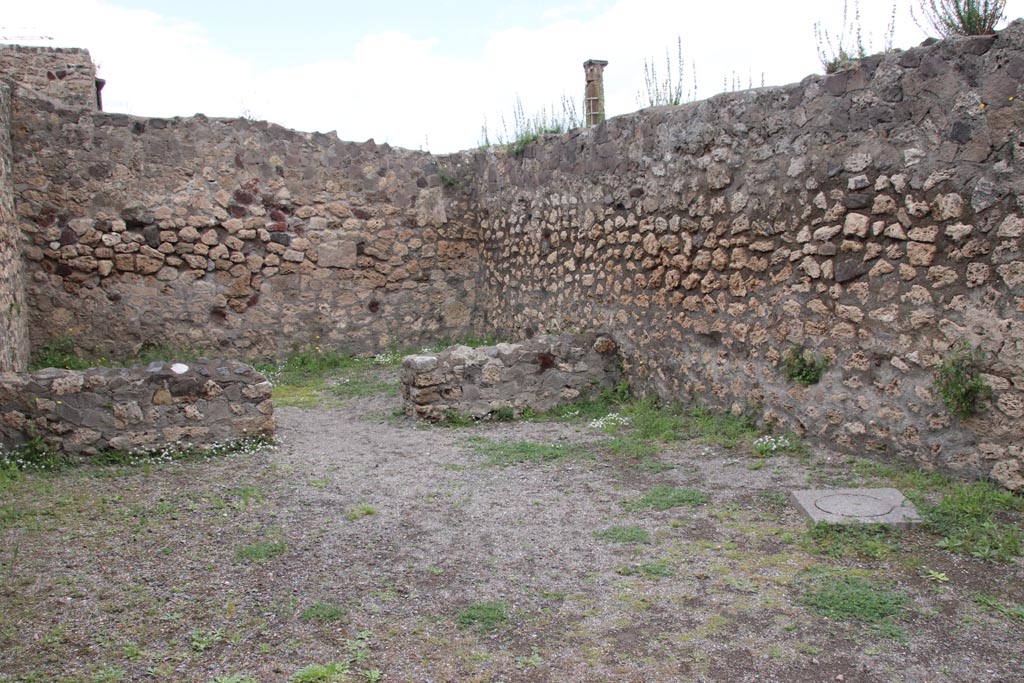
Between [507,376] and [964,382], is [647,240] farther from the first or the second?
[964,382]

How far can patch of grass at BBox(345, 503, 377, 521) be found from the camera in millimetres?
4762

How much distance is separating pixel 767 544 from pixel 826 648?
104 centimetres

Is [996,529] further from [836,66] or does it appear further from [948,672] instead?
[836,66]

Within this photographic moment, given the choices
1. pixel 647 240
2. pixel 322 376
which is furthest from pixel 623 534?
pixel 322 376

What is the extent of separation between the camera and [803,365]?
564 centimetres

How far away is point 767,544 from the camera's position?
13.7ft

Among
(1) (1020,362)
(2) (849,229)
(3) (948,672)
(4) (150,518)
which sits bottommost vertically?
(3) (948,672)

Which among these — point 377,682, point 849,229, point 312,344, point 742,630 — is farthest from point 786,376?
point 312,344

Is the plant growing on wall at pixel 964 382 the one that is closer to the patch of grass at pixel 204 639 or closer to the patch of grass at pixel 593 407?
the patch of grass at pixel 593 407

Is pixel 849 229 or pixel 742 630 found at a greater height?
pixel 849 229

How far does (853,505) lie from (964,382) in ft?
3.14

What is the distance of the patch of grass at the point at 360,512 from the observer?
476 centimetres

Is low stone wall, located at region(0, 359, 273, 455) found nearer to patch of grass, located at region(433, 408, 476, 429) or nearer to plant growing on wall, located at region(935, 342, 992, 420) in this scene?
patch of grass, located at region(433, 408, 476, 429)

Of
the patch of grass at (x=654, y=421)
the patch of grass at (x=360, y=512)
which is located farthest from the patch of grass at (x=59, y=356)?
the patch of grass at (x=654, y=421)
